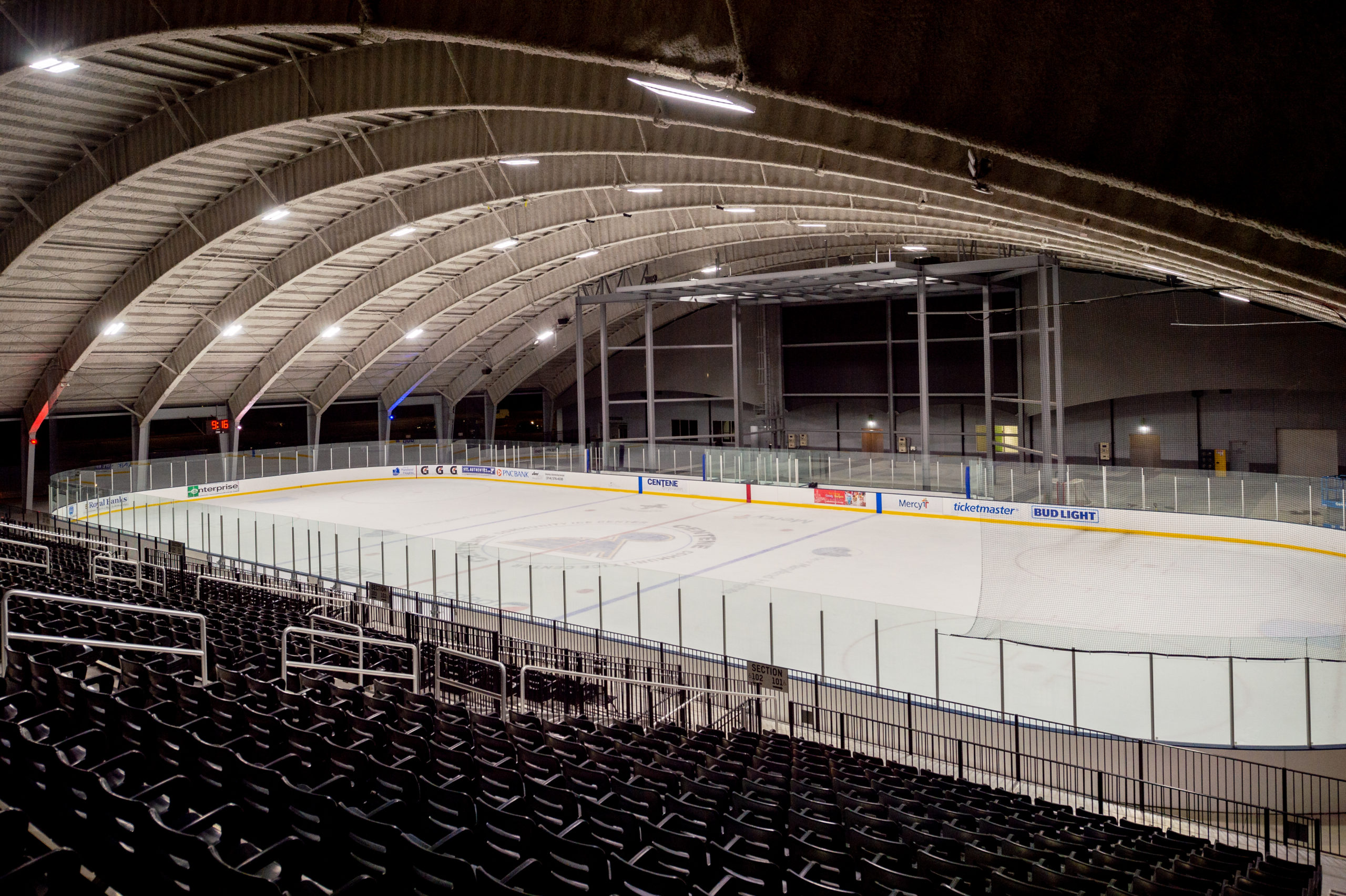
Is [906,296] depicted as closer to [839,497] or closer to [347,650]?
[839,497]

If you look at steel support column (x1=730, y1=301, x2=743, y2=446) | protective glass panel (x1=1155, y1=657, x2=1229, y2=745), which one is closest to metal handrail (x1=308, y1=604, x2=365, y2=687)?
protective glass panel (x1=1155, y1=657, x2=1229, y2=745)

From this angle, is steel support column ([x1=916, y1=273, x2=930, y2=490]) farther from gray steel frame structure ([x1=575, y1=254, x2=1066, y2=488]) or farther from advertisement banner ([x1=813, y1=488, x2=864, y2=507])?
advertisement banner ([x1=813, y1=488, x2=864, y2=507])

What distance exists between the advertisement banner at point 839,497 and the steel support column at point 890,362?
1227 cm

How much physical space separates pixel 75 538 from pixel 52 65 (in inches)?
379

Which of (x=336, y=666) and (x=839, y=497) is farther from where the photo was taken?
(x=839, y=497)

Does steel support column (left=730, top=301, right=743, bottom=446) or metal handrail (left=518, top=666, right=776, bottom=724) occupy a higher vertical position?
steel support column (left=730, top=301, right=743, bottom=446)

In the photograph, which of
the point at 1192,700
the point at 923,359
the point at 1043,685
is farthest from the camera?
the point at 923,359

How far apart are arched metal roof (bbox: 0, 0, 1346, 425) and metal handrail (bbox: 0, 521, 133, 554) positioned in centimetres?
853

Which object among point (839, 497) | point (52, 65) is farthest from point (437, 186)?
point (839, 497)

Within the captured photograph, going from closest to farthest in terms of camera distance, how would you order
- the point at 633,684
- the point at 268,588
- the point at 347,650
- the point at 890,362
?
1. the point at 347,650
2. the point at 633,684
3. the point at 268,588
4. the point at 890,362

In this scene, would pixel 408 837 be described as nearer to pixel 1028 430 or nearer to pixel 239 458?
pixel 239 458

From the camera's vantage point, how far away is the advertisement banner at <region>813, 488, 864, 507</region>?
32.2 meters

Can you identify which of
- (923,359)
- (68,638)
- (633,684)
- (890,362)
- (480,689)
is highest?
(890,362)

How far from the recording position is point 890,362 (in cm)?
4391
